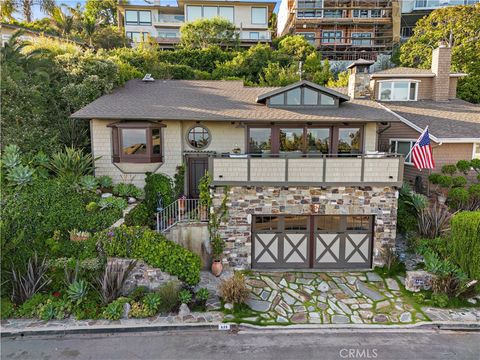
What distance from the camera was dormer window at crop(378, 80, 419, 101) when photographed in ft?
65.5

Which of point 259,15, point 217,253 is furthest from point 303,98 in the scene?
→ point 259,15

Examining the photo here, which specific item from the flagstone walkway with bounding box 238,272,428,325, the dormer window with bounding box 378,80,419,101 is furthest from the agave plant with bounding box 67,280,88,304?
the dormer window with bounding box 378,80,419,101

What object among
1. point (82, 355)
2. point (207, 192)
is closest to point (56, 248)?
point (82, 355)

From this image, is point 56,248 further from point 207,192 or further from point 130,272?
point 207,192

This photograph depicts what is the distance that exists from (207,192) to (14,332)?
700 centimetres

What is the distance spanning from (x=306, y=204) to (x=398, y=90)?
13.3 metres

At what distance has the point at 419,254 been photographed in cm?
1195

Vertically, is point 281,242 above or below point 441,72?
below

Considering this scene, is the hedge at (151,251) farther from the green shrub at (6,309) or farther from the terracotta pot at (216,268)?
the green shrub at (6,309)

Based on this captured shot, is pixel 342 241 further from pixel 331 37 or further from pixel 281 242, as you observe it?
pixel 331 37

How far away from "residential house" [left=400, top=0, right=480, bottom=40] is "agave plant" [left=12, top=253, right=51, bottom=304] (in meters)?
57.3

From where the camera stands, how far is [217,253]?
11594 mm

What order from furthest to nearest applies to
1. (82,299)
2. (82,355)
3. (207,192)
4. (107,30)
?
1. (107,30)
2. (207,192)
3. (82,299)
4. (82,355)

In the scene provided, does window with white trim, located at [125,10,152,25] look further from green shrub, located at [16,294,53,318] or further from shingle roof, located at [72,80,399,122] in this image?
green shrub, located at [16,294,53,318]
